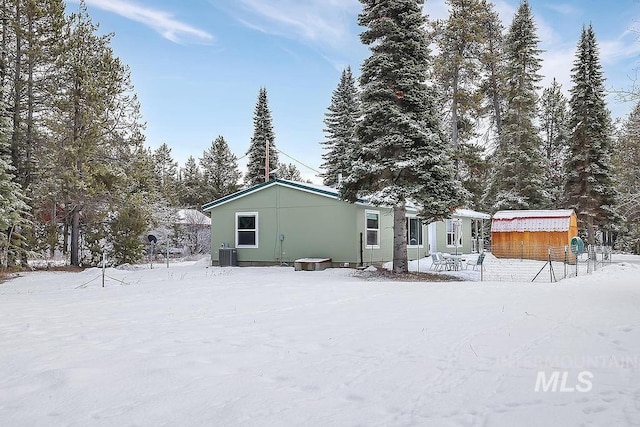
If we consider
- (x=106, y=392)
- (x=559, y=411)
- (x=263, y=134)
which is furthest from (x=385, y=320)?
(x=263, y=134)

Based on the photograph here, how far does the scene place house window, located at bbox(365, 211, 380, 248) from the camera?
1859 cm

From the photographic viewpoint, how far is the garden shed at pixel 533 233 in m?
23.3

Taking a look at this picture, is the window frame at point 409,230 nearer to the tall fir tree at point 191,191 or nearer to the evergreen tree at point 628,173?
the evergreen tree at point 628,173

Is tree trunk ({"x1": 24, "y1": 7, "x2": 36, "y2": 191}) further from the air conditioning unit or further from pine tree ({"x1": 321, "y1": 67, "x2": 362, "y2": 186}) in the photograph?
pine tree ({"x1": 321, "y1": 67, "x2": 362, "y2": 186})

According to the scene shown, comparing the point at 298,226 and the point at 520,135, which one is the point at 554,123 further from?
the point at 298,226

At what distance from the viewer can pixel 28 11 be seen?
1783 centimetres

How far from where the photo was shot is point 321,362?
483cm

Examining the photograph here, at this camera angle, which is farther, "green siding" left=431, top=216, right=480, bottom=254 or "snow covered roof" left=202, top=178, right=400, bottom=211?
"green siding" left=431, top=216, right=480, bottom=254

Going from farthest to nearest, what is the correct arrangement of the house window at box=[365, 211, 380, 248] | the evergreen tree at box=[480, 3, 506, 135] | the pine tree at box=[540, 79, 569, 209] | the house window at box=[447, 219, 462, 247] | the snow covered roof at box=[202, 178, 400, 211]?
the pine tree at box=[540, 79, 569, 209] → the evergreen tree at box=[480, 3, 506, 135] → the house window at box=[447, 219, 462, 247] → the house window at box=[365, 211, 380, 248] → the snow covered roof at box=[202, 178, 400, 211]

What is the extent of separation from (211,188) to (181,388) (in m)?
40.4

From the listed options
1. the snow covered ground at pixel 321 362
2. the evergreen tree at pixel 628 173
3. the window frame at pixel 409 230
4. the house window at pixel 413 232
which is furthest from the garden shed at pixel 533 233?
the snow covered ground at pixel 321 362

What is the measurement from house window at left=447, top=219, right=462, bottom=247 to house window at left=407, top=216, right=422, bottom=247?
3.92 m

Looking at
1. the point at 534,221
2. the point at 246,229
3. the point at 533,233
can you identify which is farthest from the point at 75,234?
the point at 534,221

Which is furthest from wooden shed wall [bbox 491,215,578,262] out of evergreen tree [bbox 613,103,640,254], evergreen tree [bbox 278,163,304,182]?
evergreen tree [bbox 278,163,304,182]
